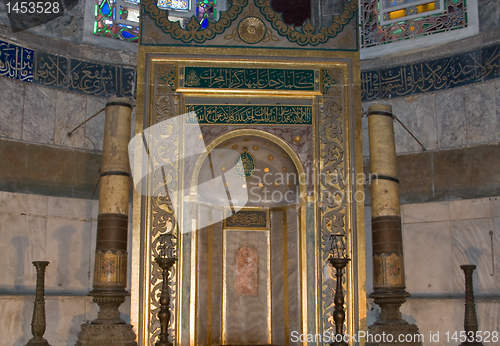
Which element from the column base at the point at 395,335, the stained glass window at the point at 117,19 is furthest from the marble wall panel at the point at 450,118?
the stained glass window at the point at 117,19

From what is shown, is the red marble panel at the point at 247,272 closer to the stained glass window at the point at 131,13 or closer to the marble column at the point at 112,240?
the marble column at the point at 112,240

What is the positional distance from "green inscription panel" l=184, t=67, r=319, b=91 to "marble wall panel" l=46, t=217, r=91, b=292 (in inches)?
74.5

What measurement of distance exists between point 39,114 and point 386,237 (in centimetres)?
372

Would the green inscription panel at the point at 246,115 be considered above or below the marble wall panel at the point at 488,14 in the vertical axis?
below

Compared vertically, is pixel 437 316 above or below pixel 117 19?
below

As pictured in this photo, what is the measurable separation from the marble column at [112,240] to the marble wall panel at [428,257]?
295 cm

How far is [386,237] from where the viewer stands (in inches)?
214

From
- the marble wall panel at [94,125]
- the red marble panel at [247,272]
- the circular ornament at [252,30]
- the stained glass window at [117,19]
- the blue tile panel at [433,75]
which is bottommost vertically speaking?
the red marble panel at [247,272]

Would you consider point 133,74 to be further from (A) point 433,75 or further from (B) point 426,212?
(B) point 426,212

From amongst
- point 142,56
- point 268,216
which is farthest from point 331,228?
point 142,56

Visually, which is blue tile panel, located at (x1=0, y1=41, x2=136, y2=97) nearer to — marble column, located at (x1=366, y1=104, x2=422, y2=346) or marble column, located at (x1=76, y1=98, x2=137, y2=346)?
marble column, located at (x1=76, y1=98, x2=137, y2=346)

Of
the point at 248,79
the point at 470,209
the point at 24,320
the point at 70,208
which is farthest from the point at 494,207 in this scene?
the point at 24,320

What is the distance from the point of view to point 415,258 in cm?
619

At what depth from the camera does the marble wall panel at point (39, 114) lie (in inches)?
236
